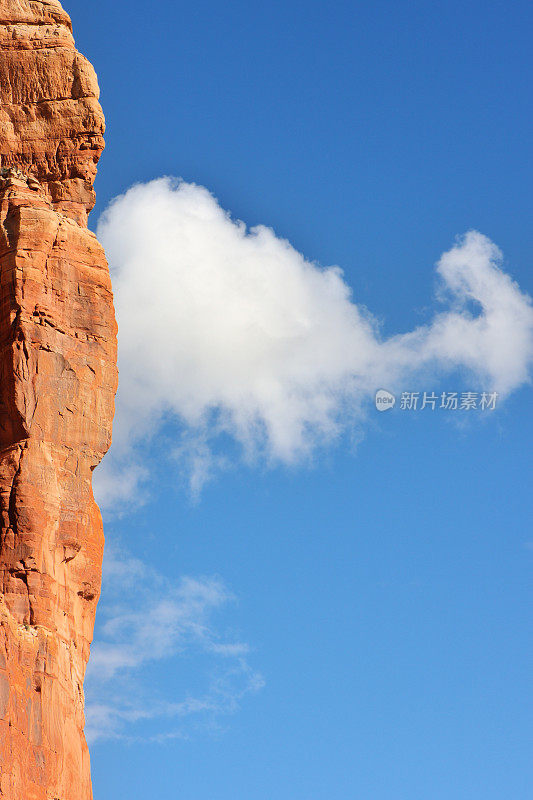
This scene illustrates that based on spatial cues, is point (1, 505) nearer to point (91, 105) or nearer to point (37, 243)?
point (37, 243)

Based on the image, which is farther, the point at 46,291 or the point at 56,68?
the point at 56,68

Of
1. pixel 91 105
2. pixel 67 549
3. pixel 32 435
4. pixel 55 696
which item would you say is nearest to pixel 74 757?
pixel 55 696

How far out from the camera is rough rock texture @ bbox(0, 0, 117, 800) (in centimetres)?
6056

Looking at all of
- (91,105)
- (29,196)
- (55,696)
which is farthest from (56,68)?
(55,696)

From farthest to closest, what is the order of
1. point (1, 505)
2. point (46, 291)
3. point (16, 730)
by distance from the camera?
point (46, 291) < point (1, 505) < point (16, 730)

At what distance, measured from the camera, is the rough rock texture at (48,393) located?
60.6 meters

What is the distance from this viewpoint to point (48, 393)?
66.2m

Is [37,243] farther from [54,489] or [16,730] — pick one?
[16,730]

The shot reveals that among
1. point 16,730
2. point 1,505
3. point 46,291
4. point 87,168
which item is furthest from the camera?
point 87,168

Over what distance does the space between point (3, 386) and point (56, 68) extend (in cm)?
1698

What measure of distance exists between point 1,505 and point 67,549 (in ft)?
11.4

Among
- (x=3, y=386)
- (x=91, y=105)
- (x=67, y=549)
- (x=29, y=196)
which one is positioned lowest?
(x=67, y=549)

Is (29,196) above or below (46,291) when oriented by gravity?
above

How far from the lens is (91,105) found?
73.2 metres
